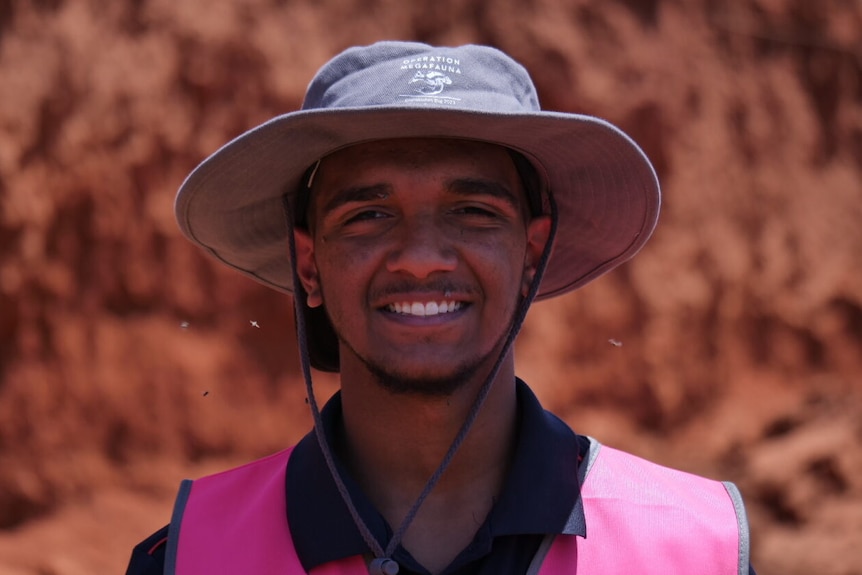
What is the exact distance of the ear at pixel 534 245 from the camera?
2.43m

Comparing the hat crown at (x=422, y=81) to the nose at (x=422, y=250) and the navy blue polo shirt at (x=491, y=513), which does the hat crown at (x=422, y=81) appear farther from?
the navy blue polo shirt at (x=491, y=513)

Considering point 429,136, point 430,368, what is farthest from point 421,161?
point 430,368

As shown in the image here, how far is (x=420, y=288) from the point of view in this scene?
217cm

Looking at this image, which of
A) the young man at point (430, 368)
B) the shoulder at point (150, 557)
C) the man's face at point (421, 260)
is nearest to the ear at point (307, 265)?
the young man at point (430, 368)

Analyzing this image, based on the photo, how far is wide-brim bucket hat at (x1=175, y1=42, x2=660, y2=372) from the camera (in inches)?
86.0

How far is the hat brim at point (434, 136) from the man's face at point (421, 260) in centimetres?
7

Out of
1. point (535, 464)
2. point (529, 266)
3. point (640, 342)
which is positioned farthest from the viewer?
point (640, 342)

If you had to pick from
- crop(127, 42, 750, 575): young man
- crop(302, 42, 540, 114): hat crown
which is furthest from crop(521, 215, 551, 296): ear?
crop(302, 42, 540, 114): hat crown

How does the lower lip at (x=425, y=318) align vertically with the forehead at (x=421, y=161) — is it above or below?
below

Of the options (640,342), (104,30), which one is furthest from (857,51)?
(104,30)

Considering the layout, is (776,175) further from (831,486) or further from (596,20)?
(831,486)

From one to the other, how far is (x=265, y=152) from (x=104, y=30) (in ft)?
13.0

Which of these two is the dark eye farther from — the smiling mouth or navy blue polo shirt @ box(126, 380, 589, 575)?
navy blue polo shirt @ box(126, 380, 589, 575)

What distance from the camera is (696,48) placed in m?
6.74
